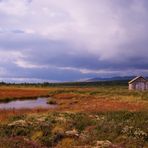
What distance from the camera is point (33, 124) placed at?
2259 centimetres

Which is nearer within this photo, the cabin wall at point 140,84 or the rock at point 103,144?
the rock at point 103,144

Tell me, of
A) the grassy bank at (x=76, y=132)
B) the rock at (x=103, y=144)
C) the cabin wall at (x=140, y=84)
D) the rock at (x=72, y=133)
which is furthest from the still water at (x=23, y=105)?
the cabin wall at (x=140, y=84)

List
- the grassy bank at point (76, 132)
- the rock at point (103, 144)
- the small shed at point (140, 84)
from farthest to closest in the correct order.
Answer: the small shed at point (140, 84), the grassy bank at point (76, 132), the rock at point (103, 144)

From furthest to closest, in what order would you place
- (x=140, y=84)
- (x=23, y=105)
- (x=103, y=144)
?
(x=140, y=84), (x=23, y=105), (x=103, y=144)

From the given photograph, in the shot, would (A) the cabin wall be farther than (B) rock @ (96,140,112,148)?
Yes

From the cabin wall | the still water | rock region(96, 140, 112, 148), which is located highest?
the cabin wall

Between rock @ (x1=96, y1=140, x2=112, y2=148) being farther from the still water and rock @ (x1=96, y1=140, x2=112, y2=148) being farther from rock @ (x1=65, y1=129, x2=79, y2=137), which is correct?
the still water

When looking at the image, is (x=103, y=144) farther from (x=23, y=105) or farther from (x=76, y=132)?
(x=23, y=105)

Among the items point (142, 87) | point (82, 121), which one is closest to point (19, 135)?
point (82, 121)

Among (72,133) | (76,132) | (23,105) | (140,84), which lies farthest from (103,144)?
(140,84)

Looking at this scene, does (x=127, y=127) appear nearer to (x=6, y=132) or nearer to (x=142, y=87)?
(x=6, y=132)

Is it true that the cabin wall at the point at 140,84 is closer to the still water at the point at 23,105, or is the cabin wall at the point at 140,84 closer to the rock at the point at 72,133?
the still water at the point at 23,105

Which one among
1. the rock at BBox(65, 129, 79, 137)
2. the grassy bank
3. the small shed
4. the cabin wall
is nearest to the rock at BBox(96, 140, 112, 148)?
the grassy bank

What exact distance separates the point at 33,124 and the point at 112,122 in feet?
16.2
